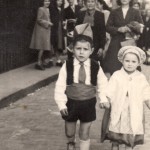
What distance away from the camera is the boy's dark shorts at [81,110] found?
5.33 meters

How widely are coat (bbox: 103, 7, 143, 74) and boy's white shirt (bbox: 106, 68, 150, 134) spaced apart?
301 centimetres

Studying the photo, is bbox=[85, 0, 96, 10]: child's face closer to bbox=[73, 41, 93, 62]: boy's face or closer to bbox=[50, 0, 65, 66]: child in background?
bbox=[73, 41, 93, 62]: boy's face

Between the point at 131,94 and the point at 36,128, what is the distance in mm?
2353

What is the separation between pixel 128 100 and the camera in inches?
208

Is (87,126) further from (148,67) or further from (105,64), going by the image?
(148,67)

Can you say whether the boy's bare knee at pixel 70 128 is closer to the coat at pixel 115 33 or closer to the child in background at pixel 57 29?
the coat at pixel 115 33

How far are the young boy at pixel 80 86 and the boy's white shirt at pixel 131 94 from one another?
0.12 m

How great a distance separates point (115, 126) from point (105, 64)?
329 centimetres

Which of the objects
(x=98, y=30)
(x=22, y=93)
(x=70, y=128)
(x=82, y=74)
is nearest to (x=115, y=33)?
(x=98, y=30)

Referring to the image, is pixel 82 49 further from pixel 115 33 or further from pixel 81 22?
pixel 81 22

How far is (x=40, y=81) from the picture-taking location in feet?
36.9

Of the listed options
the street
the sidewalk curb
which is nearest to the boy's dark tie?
the street

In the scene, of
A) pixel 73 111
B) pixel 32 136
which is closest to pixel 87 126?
pixel 73 111

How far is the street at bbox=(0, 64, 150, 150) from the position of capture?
20.9 feet
